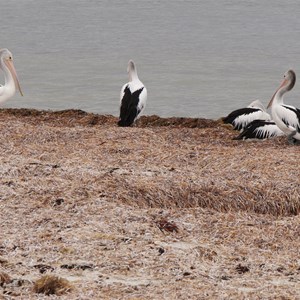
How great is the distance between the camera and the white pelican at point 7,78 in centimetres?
1012

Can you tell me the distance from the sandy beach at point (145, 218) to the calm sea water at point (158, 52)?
4114mm

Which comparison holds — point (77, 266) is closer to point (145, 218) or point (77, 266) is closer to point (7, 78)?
point (145, 218)

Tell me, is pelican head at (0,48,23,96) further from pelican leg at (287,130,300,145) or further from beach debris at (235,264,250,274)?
beach debris at (235,264,250,274)

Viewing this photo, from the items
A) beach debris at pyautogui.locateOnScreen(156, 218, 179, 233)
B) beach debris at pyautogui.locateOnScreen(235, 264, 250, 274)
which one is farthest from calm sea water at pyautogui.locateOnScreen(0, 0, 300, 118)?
beach debris at pyautogui.locateOnScreen(235, 264, 250, 274)

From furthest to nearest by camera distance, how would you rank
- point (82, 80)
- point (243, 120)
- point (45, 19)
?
point (45, 19) → point (82, 80) → point (243, 120)

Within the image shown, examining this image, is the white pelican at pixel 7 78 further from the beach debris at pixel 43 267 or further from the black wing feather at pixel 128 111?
the beach debris at pixel 43 267

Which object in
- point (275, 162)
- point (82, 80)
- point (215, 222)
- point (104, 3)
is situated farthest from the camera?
point (104, 3)

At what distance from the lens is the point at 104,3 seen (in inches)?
1015

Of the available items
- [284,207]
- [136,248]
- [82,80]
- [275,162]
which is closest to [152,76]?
[82,80]

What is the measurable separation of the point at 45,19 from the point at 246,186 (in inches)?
639

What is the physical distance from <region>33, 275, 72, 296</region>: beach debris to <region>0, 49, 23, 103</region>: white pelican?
243 inches

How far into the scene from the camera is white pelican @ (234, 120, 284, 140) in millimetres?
8727

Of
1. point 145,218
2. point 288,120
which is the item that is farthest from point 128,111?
point 145,218

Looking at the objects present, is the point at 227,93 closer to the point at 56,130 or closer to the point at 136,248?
the point at 56,130
